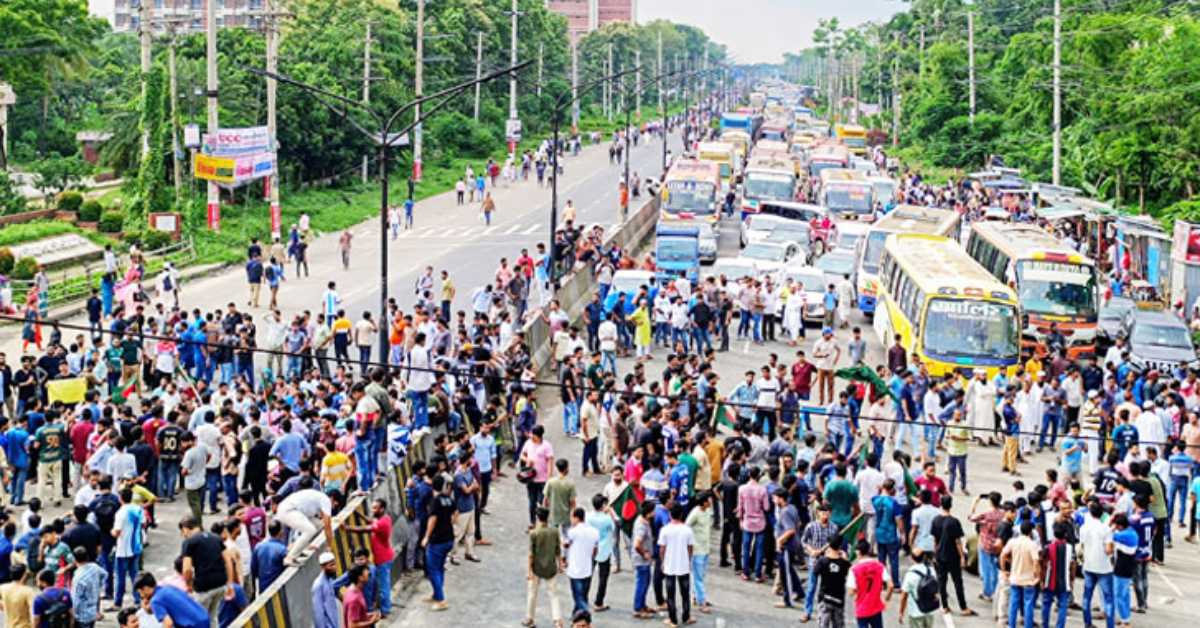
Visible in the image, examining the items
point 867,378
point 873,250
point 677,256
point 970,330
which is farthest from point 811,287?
point 867,378

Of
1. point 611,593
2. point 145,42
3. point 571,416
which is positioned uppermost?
point 145,42

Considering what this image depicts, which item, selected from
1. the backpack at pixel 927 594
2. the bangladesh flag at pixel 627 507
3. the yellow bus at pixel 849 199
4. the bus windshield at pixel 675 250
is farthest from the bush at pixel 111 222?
the backpack at pixel 927 594

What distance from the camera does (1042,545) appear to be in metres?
18.9

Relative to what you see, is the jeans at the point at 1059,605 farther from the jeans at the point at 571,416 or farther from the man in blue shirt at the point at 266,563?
the jeans at the point at 571,416

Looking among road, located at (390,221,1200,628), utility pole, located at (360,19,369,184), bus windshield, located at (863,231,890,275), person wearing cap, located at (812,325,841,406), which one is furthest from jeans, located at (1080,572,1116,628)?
utility pole, located at (360,19,369,184)

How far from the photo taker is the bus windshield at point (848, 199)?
182ft

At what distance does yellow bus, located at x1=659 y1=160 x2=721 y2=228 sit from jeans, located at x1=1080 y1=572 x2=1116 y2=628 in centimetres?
3567

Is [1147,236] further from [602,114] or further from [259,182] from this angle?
[602,114]

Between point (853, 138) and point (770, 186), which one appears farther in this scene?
point (853, 138)

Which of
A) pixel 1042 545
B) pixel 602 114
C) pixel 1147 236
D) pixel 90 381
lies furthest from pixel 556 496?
pixel 602 114

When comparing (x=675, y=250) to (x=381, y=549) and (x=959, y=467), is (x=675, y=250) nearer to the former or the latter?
(x=959, y=467)

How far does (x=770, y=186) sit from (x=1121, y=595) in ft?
136

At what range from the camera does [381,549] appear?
17.9 metres

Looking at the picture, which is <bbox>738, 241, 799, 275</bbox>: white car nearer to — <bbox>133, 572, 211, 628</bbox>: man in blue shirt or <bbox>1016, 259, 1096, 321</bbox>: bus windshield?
<bbox>1016, 259, 1096, 321</bbox>: bus windshield
